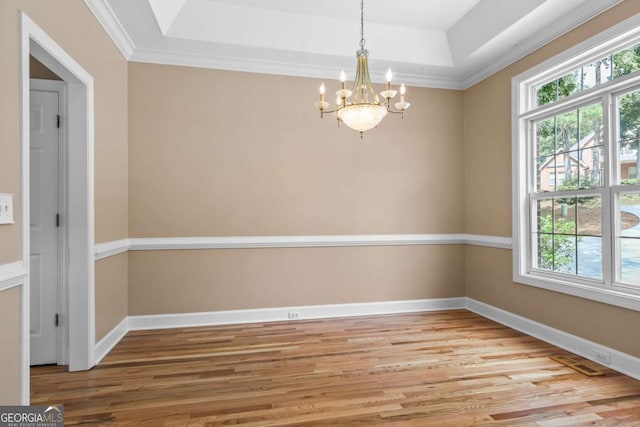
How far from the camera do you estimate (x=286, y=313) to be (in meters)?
4.07

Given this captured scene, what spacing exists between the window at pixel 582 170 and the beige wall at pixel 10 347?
3.90 metres

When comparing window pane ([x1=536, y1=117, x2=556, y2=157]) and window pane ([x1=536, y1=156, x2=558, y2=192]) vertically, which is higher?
window pane ([x1=536, y1=117, x2=556, y2=157])

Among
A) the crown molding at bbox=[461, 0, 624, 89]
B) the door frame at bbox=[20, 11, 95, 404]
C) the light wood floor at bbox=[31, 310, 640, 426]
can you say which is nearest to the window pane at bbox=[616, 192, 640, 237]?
the light wood floor at bbox=[31, 310, 640, 426]

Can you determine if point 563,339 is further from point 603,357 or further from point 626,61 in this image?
point 626,61

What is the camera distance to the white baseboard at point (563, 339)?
270 cm

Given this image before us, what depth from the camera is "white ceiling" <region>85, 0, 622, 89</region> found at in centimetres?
324

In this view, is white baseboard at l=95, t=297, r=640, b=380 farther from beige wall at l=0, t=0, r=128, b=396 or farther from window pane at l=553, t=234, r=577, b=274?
window pane at l=553, t=234, r=577, b=274

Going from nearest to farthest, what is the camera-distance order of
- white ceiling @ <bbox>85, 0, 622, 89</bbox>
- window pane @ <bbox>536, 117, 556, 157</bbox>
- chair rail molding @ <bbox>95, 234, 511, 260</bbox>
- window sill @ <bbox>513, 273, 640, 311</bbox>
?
window sill @ <bbox>513, 273, 640, 311</bbox>, white ceiling @ <bbox>85, 0, 622, 89</bbox>, window pane @ <bbox>536, 117, 556, 157</bbox>, chair rail molding @ <bbox>95, 234, 511, 260</bbox>

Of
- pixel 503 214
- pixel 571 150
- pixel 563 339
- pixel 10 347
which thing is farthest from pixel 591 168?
pixel 10 347

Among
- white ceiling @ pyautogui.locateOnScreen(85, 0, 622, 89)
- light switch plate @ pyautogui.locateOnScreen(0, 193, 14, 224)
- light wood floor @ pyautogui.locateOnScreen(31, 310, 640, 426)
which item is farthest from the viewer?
white ceiling @ pyautogui.locateOnScreen(85, 0, 622, 89)

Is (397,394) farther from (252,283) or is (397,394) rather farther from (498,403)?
(252,283)

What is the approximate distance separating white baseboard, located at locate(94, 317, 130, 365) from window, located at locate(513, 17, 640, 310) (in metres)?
3.96

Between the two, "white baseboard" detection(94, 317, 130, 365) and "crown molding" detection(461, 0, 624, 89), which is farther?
"white baseboard" detection(94, 317, 130, 365)

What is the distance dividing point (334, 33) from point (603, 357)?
3811 mm
